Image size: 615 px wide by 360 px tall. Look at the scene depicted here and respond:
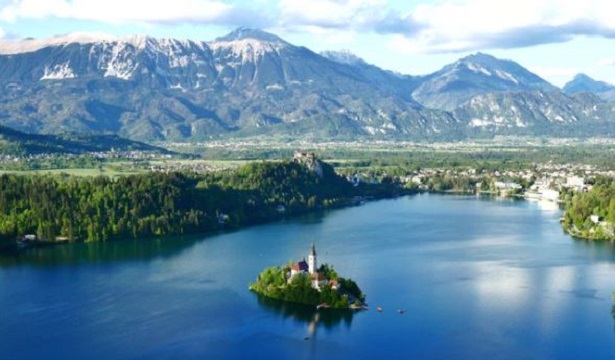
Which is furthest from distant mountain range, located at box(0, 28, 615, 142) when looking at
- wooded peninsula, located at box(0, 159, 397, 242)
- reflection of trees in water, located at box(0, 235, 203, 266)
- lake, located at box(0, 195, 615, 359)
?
lake, located at box(0, 195, 615, 359)

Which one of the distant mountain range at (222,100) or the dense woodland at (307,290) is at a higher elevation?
the distant mountain range at (222,100)

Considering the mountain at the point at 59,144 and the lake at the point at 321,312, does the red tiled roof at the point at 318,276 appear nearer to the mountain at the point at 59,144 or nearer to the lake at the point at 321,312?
the lake at the point at 321,312

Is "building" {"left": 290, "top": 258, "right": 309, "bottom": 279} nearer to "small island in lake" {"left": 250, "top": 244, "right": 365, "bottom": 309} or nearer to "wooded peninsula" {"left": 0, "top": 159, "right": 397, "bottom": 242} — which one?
"small island in lake" {"left": 250, "top": 244, "right": 365, "bottom": 309}

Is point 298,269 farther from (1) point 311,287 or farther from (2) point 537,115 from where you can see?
(2) point 537,115

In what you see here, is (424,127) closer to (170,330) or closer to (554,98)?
(554,98)

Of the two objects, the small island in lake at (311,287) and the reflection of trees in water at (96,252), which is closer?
the small island in lake at (311,287)

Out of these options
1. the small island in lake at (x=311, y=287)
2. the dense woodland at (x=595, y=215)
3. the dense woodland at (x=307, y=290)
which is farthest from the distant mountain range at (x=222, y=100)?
the small island in lake at (x=311, y=287)

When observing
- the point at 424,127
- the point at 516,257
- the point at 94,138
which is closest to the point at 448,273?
the point at 516,257
